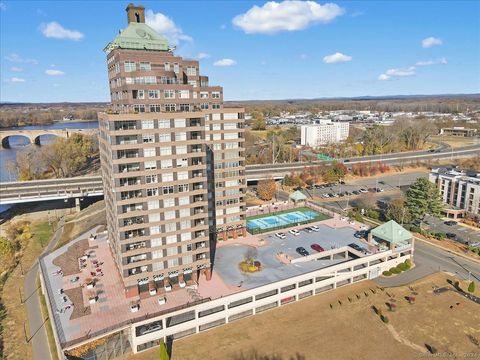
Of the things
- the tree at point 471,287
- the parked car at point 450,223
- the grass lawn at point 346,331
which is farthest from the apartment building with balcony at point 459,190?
the grass lawn at point 346,331

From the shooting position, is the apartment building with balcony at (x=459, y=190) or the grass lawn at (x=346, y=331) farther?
the apartment building with balcony at (x=459, y=190)

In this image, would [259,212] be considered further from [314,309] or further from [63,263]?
[63,263]

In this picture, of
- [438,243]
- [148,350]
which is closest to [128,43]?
[148,350]

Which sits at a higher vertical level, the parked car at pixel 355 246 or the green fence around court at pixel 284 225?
the green fence around court at pixel 284 225

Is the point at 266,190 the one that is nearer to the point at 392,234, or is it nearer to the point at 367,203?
the point at 367,203

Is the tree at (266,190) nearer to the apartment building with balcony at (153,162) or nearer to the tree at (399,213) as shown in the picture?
the tree at (399,213)

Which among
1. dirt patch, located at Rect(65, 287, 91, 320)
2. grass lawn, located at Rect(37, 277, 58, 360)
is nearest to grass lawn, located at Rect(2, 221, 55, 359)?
grass lawn, located at Rect(37, 277, 58, 360)
